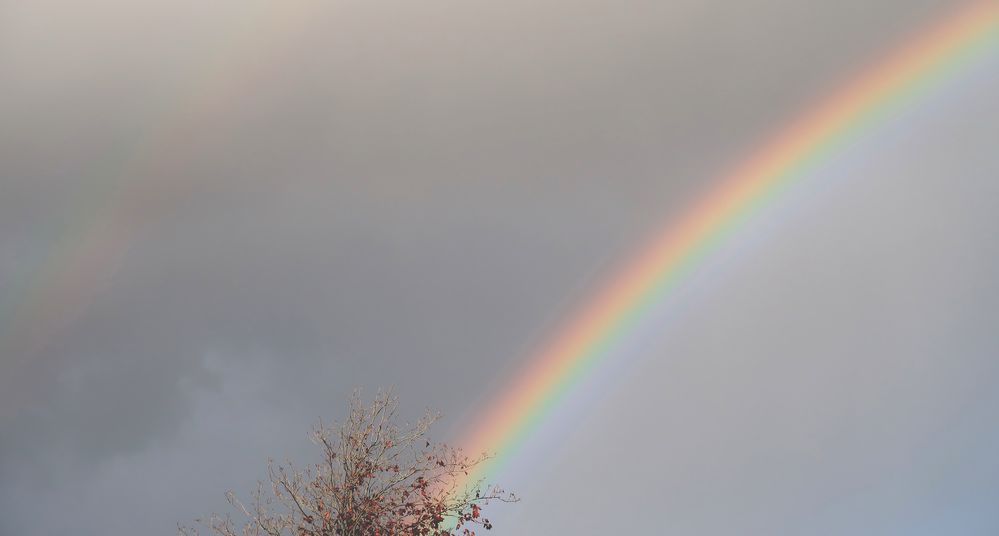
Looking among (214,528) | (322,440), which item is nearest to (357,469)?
(322,440)

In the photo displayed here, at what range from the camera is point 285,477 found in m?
27.3

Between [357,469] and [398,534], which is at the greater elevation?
[357,469]

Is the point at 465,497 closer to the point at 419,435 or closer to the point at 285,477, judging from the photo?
the point at 419,435

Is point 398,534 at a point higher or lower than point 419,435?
lower

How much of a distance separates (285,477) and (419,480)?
2.94 metres

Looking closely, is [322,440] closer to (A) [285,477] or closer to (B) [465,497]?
(A) [285,477]

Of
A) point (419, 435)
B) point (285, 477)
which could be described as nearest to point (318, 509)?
point (285, 477)

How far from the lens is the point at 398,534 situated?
26672 mm

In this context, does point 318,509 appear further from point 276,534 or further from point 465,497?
point 465,497

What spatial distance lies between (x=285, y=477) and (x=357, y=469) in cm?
158

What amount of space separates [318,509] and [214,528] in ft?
8.08

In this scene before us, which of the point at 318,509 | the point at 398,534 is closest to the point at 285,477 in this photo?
the point at 318,509

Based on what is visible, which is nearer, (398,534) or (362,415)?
(398,534)

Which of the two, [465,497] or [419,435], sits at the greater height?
[419,435]
